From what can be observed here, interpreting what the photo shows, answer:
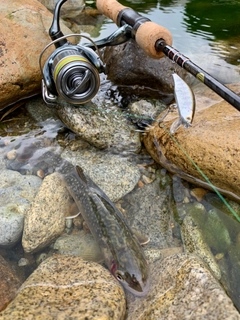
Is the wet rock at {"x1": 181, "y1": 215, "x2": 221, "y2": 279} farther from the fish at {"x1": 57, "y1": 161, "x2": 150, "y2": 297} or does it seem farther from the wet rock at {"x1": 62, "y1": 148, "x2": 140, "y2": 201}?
the wet rock at {"x1": 62, "y1": 148, "x2": 140, "y2": 201}

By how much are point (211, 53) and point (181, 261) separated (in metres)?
4.17

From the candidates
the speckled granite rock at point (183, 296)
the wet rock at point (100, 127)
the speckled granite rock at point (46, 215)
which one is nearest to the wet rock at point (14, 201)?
the speckled granite rock at point (46, 215)

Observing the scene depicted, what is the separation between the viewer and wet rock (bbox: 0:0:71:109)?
4.55 metres

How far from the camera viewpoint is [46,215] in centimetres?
359

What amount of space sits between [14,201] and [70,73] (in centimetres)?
160

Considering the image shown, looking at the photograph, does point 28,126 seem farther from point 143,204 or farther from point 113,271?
point 113,271

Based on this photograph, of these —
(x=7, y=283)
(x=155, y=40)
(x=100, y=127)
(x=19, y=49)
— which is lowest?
(x=7, y=283)

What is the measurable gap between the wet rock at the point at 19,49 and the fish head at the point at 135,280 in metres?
2.99

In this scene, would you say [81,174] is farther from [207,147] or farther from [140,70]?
[140,70]

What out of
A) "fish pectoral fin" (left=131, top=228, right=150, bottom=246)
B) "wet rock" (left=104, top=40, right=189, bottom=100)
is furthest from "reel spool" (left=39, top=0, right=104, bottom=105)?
"fish pectoral fin" (left=131, top=228, right=150, bottom=246)

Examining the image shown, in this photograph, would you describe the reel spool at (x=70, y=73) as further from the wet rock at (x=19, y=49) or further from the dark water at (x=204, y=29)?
the dark water at (x=204, y=29)

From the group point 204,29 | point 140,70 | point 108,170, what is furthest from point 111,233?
point 204,29

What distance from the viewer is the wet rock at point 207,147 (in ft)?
11.3

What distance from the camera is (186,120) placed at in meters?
3.63
